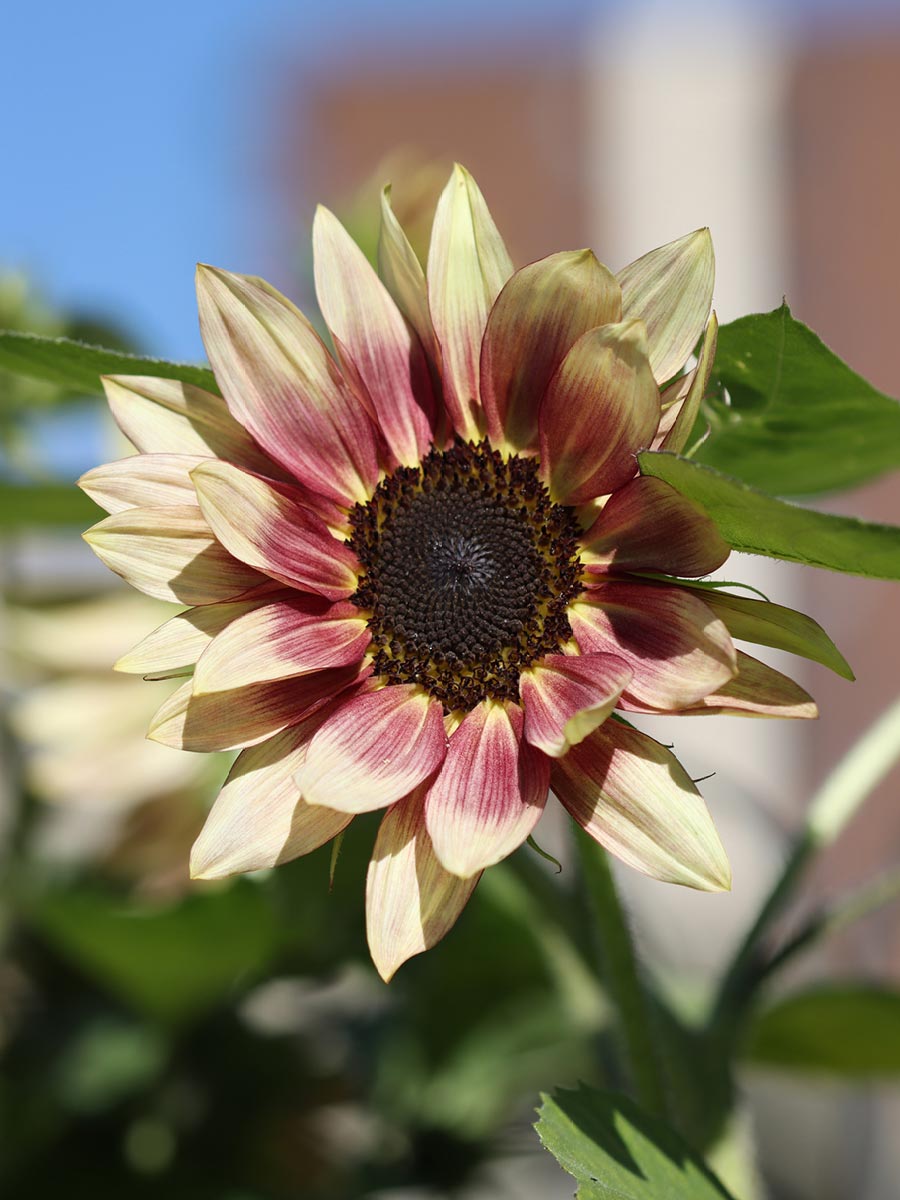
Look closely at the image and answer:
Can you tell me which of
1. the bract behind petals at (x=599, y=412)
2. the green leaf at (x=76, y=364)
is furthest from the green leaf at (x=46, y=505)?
the bract behind petals at (x=599, y=412)

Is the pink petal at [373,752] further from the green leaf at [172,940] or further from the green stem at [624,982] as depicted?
the green leaf at [172,940]

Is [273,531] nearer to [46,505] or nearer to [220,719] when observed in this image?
[220,719]

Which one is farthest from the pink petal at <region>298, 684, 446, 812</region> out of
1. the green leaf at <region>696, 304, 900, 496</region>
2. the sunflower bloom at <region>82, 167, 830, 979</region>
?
the green leaf at <region>696, 304, 900, 496</region>

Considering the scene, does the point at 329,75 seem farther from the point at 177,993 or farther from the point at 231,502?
the point at 231,502

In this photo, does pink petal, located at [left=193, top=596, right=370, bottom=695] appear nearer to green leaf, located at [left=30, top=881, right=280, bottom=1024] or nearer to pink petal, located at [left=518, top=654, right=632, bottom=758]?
pink petal, located at [left=518, top=654, right=632, bottom=758]

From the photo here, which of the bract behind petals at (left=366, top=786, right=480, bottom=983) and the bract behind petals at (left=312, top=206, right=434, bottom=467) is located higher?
the bract behind petals at (left=312, top=206, right=434, bottom=467)

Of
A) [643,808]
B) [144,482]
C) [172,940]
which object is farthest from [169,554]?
[172,940]
